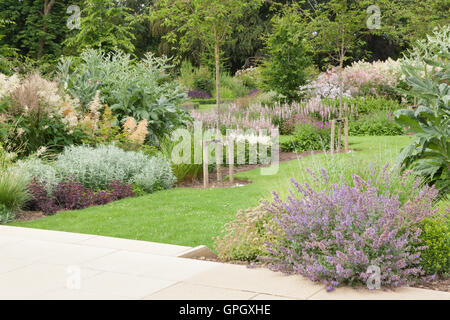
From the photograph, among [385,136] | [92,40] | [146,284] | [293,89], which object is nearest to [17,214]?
[146,284]

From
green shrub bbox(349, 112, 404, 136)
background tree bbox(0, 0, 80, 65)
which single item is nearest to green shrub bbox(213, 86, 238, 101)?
green shrub bbox(349, 112, 404, 136)

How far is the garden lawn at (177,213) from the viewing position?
5.43 meters

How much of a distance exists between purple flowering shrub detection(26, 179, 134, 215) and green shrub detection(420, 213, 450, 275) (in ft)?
15.8

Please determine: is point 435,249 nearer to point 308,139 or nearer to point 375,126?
point 308,139

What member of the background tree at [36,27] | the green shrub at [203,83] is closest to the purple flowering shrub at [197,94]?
the green shrub at [203,83]

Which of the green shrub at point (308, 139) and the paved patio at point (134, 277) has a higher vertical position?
the green shrub at point (308, 139)

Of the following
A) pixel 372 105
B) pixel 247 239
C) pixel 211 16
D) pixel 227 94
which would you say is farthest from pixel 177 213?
pixel 227 94

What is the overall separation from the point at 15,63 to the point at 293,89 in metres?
8.40

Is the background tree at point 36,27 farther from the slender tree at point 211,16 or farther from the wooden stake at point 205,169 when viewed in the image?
the wooden stake at point 205,169

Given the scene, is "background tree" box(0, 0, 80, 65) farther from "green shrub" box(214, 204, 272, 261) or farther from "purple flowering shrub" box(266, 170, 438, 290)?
"purple flowering shrub" box(266, 170, 438, 290)

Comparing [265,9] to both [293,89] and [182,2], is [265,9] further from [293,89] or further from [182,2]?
[182,2]

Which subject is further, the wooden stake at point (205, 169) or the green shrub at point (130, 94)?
the green shrub at point (130, 94)

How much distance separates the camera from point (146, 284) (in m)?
3.41

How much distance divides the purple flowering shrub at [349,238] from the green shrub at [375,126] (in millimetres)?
10360
